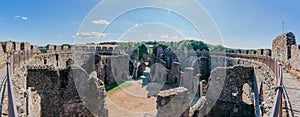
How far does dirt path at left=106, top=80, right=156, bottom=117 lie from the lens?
1622 cm

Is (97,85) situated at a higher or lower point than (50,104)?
higher

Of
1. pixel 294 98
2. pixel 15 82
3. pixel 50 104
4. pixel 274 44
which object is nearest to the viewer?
pixel 294 98

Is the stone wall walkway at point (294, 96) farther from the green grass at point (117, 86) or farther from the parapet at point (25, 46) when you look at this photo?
the parapet at point (25, 46)

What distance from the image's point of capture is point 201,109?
38.9 ft

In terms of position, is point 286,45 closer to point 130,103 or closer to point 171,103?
point 171,103

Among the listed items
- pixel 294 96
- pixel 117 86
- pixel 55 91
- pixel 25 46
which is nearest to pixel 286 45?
pixel 294 96

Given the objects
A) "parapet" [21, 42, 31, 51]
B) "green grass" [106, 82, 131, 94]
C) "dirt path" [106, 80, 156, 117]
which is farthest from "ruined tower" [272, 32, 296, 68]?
"parapet" [21, 42, 31, 51]

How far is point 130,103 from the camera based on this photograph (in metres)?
18.6

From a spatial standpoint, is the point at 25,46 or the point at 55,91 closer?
the point at 55,91

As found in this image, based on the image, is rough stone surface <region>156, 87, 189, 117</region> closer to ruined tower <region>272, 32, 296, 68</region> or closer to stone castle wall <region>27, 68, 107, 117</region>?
stone castle wall <region>27, 68, 107, 117</region>

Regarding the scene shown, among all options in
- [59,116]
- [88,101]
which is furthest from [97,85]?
[59,116]

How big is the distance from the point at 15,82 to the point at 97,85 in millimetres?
4902

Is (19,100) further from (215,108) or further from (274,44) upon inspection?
(274,44)

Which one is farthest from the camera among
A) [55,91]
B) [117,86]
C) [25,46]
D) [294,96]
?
[117,86]
